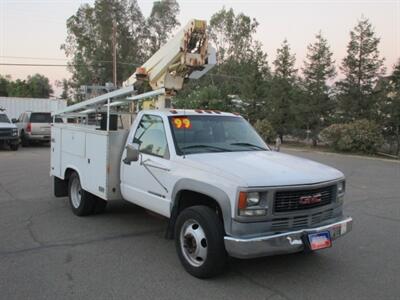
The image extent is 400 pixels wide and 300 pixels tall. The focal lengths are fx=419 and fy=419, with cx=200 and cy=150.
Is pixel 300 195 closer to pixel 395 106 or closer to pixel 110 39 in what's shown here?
pixel 395 106

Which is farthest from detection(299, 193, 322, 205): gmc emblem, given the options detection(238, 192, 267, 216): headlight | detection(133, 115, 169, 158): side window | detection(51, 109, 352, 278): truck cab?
detection(133, 115, 169, 158): side window

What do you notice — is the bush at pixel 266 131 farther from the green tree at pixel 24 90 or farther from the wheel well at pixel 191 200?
the green tree at pixel 24 90

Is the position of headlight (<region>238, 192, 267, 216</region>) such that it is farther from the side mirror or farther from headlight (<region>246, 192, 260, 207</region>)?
the side mirror

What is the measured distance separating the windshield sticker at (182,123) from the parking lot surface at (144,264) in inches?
64.1

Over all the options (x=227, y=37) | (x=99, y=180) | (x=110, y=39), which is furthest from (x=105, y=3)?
(x=99, y=180)

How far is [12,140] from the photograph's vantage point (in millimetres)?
19641

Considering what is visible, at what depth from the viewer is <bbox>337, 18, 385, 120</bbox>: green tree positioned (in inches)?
906

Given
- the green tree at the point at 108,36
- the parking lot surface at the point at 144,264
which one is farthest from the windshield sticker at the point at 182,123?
the green tree at the point at 108,36

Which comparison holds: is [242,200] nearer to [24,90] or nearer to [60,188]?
[60,188]

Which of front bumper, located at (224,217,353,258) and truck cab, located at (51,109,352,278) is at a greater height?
truck cab, located at (51,109,352,278)

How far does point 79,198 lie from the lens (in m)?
7.28

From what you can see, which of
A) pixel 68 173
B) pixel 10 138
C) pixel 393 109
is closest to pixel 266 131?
pixel 393 109

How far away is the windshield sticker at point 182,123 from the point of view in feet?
18.0

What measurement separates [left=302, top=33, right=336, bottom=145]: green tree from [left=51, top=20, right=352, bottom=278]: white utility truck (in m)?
18.9
